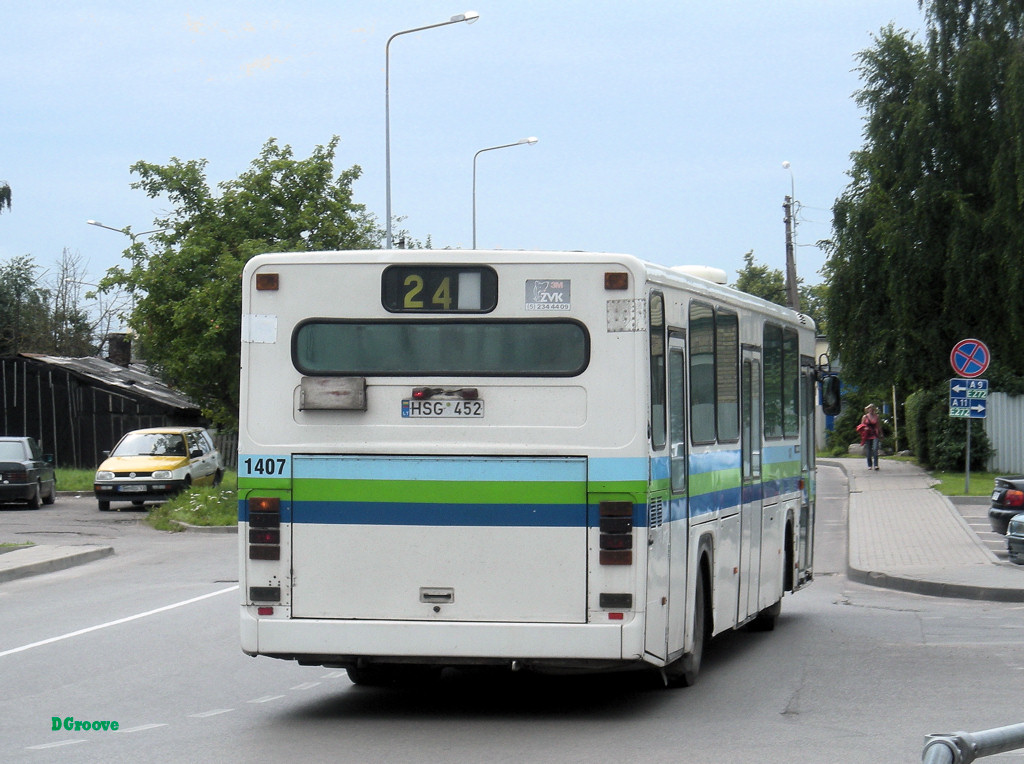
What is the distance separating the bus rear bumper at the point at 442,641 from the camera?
8258 millimetres

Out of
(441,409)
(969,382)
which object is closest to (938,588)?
(441,409)

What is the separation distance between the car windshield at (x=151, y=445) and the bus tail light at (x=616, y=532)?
25.0 m

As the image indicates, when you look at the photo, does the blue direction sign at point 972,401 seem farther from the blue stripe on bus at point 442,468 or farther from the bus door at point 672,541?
the blue stripe on bus at point 442,468

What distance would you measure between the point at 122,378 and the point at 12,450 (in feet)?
69.9

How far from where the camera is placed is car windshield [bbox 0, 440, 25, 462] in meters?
32.7

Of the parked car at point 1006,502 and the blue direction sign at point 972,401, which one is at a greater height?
the blue direction sign at point 972,401

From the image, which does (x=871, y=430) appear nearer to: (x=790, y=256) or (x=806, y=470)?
(x=790, y=256)

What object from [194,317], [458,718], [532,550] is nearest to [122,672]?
[458,718]

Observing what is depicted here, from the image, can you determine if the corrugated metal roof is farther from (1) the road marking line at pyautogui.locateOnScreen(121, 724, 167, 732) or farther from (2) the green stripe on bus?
(2) the green stripe on bus

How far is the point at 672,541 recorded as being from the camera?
8.99 meters

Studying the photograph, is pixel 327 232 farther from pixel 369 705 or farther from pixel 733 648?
pixel 369 705

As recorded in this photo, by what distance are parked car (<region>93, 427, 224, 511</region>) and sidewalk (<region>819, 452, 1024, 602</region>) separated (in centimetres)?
1424

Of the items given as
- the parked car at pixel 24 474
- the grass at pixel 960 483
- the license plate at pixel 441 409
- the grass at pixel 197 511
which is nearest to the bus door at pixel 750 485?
the license plate at pixel 441 409

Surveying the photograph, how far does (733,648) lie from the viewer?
12.2 m
